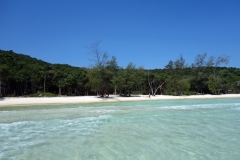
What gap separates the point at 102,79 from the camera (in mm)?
41000

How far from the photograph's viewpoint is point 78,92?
177 ft

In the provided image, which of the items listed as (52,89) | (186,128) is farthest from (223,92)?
(186,128)

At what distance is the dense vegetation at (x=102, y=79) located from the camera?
41.6 m

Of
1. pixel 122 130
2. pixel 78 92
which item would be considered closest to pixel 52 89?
pixel 78 92

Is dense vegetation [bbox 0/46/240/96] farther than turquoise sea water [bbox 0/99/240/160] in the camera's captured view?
Yes

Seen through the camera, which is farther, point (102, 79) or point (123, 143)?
point (102, 79)

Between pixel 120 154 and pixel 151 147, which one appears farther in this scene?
pixel 151 147

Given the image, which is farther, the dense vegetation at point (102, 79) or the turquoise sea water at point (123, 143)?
the dense vegetation at point (102, 79)

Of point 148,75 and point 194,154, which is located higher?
point 148,75

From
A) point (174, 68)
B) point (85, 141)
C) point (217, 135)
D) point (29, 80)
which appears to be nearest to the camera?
point (85, 141)

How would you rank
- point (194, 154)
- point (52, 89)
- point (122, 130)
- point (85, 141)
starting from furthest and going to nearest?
1. point (52, 89)
2. point (122, 130)
3. point (85, 141)
4. point (194, 154)

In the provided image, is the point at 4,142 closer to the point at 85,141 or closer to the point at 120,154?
the point at 85,141

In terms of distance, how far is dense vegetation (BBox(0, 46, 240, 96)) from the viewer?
136 ft

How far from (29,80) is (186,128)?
42961mm
